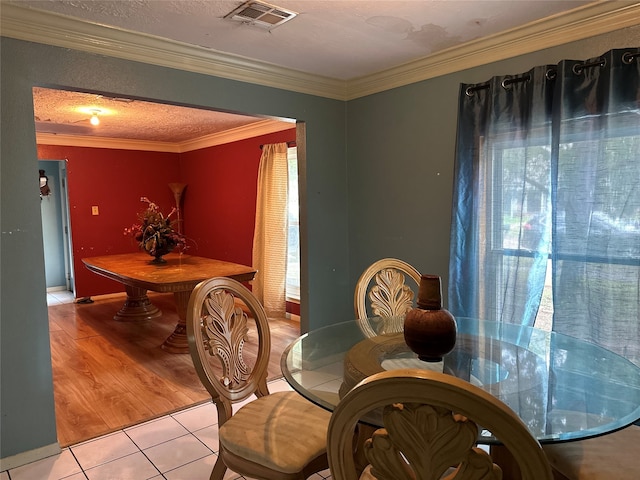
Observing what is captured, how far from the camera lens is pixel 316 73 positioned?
10.2ft

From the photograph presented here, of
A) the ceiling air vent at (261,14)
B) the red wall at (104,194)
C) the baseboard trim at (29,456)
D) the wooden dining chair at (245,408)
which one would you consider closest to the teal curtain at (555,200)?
the ceiling air vent at (261,14)

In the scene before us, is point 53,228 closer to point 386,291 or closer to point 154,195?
point 154,195

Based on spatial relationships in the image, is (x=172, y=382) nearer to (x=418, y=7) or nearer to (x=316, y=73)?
(x=316, y=73)

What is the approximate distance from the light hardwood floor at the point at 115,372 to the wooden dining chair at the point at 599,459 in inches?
85.5

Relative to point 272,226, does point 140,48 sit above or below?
above

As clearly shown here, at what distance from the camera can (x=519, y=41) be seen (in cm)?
241

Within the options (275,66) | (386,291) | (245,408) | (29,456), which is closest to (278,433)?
(245,408)

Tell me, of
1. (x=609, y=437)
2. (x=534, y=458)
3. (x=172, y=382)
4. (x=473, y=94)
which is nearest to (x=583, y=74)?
(x=473, y=94)

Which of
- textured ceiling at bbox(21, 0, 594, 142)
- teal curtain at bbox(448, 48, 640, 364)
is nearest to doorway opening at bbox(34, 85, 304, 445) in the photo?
textured ceiling at bbox(21, 0, 594, 142)

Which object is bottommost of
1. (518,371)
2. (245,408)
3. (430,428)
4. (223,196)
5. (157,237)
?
(245,408)

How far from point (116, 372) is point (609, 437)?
10.7ft

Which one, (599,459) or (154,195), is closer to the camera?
(599,459)

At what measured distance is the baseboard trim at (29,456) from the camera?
6.97ft

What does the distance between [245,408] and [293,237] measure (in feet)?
10.7
